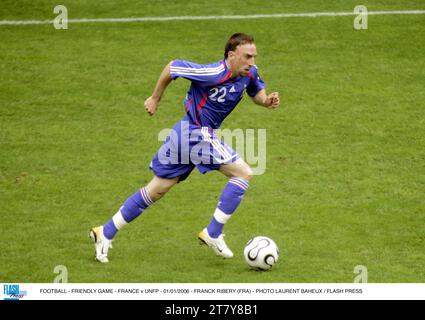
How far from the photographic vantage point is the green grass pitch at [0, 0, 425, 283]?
1034cm

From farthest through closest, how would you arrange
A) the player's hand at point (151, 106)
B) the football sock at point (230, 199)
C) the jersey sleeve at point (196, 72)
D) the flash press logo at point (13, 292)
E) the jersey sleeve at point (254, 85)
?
the jersey sleeve at point (254, 85)
the football sock at point (230, 199)
the jersey sleeve at point (196, 72)
the player's hand at point (151, 106)
the flash press logo at point (13, 292)

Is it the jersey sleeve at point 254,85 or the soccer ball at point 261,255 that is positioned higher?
the jersey sleeve at point 254,85

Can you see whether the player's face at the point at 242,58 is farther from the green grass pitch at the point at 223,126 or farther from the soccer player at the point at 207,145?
the green grass pitch at the point at 223,126

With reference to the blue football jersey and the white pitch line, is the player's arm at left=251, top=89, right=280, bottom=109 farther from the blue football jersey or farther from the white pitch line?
the white pitch line

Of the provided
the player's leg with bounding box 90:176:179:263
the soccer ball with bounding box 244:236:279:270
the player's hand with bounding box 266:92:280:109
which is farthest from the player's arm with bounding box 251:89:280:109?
the soccer ball with bounding box 244:236:279:270

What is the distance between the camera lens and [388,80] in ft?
51.3

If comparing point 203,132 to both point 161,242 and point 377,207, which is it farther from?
point 377,207

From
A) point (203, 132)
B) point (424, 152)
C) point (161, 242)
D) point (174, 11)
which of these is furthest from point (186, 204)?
point (174, 11)

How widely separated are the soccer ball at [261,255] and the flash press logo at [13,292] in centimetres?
225

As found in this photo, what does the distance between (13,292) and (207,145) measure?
246 cm

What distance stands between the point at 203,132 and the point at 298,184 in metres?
2.95

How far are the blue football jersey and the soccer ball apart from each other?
4.57ft

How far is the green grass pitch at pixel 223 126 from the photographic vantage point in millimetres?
10344

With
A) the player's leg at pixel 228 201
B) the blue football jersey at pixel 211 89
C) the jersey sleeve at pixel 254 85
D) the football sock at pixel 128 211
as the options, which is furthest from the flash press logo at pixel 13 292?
the jersey sleeve at pixel 254 85
